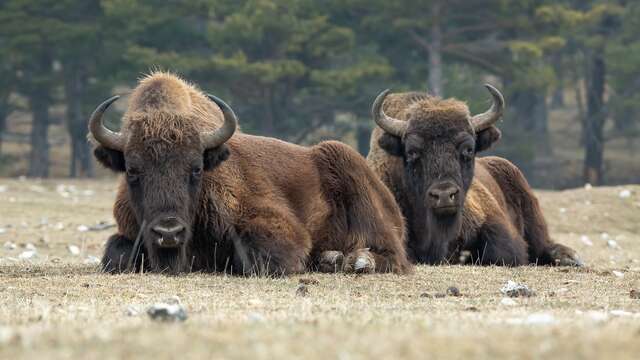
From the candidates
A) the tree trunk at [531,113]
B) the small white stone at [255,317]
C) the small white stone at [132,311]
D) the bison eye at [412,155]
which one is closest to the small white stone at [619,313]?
the small white stone at [255,317]

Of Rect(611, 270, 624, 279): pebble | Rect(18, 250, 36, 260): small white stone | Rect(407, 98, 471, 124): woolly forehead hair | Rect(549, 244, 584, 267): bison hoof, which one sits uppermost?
Rect(407, 98, 471, 124): woolly forehead hair

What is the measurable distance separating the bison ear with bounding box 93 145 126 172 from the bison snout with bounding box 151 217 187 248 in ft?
3.58

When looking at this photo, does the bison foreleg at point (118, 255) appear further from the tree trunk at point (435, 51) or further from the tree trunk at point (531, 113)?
the tree trunk at point (531, 113)

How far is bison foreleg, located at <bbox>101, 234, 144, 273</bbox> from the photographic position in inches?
432

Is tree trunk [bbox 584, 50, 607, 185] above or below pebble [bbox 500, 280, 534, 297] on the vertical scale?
below

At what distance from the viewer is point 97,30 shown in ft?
138

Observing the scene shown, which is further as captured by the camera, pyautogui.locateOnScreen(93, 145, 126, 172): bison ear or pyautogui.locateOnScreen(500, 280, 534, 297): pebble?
pyautogui.locateOnScreen(93, 145, 126, 172): bison ear

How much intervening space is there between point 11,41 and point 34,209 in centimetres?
1802

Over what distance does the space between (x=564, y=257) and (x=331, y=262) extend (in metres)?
4.41

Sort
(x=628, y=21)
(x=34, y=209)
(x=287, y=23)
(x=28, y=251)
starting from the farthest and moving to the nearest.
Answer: (x=628, y=21)
(x=287, y=23)
(x=34, y=209)
(x=28, y=251)

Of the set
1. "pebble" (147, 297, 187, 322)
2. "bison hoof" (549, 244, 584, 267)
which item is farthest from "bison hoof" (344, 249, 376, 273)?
"pebble" (147, 297, 187, 322)

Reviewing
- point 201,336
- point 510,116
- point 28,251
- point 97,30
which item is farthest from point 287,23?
point 201,336

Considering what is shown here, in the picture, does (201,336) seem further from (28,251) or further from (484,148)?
(28,251)

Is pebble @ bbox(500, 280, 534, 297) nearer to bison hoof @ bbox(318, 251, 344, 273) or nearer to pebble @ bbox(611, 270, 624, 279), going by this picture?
bison hoof @ bbox(318, 251, 344, 273)
